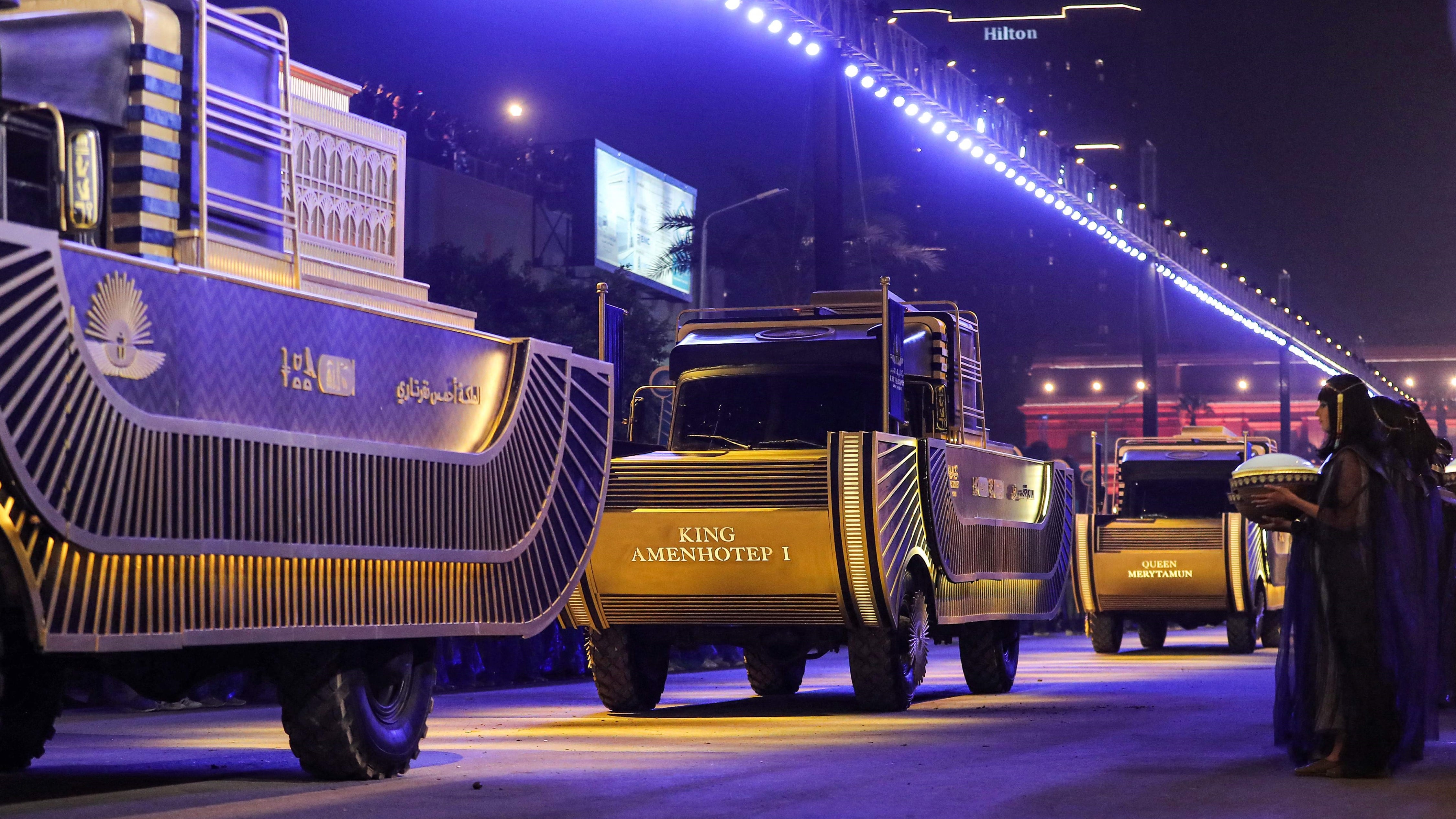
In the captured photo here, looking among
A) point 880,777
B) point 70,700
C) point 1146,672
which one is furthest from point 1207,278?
point 880,777

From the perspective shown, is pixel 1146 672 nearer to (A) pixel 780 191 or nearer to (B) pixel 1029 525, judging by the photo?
(B) pixel 1029 525

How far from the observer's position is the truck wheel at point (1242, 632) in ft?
105

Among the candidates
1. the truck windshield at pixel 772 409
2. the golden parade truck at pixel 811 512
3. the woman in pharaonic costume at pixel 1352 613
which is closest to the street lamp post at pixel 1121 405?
→ the golden parade truck at pixel 811 512

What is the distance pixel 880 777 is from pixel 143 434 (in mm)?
4626

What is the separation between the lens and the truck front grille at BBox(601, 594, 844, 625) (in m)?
16.7

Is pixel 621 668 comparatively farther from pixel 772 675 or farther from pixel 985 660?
pixel 985 660

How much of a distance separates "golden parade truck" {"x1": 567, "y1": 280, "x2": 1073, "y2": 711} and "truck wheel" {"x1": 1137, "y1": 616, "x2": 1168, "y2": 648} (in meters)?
14.2

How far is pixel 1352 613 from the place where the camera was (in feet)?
37.2

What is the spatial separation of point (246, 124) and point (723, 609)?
758 cm

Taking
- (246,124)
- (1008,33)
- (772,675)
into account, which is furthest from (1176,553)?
(1008,33)

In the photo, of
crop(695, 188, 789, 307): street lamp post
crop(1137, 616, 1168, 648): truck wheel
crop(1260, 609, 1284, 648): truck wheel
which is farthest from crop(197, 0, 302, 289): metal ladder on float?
crop(695, 188, 789, 307): street lamp post

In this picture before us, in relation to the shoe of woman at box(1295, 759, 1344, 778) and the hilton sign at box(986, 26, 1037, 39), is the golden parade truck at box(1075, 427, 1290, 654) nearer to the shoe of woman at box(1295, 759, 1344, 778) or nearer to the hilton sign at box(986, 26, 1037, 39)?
the shoe of woman at box(1295, 759, 1344, 778)

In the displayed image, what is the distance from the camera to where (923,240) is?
5527 inches

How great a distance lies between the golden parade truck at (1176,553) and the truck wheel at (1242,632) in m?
0.01
